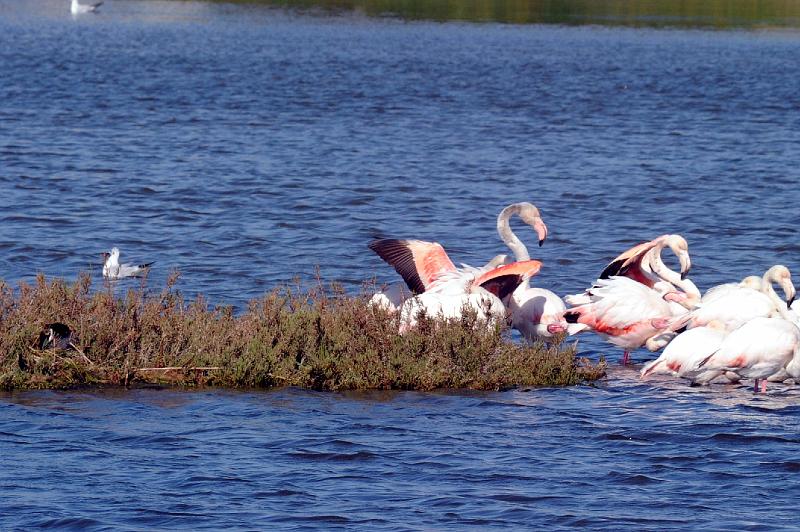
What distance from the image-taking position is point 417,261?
10.4 meters

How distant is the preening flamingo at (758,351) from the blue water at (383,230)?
0.22 m

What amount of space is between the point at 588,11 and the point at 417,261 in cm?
6783

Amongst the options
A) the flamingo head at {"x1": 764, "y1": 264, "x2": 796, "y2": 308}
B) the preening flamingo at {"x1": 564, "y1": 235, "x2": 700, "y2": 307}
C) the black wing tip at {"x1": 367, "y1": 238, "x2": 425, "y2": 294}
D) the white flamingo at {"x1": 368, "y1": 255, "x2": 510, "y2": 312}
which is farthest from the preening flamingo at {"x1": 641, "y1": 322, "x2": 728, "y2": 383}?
the black wing tip at {"x1": 367, "y1": 238, "x2": 425, "y2": 294}

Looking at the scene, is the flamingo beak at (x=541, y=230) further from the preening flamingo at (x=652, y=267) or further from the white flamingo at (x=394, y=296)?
the white flamingo at (x=394, y=296)

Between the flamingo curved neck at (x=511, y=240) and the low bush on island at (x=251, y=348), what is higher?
the flamingo curved neck at (x=511, y=240)

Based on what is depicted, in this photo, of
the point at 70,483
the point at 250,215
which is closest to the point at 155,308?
the point at 70,483

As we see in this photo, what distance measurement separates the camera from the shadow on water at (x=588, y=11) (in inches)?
2702

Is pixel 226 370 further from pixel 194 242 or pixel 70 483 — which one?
pixel 194 242

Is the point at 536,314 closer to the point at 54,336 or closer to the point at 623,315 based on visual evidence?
the point at 623,315

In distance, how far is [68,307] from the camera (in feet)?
29.2

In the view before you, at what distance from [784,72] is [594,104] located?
39.9 ft

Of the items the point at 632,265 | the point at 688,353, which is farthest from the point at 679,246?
the point at 688,353

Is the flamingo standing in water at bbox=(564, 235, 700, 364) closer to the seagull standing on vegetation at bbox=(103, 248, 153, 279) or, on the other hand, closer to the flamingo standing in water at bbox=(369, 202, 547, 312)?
the flamingo standing in water at bbox=(369, 202, 547, 312)

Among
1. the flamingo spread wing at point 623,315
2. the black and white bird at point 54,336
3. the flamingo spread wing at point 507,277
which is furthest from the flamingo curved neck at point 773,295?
the black and white bird at point 54,336
